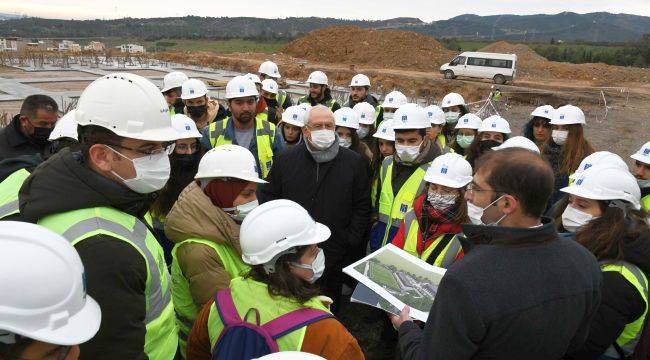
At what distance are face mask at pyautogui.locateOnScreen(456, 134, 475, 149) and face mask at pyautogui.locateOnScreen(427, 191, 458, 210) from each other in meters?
2.75

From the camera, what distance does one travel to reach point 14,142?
4141mm

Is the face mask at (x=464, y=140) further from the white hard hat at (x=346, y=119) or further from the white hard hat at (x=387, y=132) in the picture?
the white hard hat at (x=346, y=119)

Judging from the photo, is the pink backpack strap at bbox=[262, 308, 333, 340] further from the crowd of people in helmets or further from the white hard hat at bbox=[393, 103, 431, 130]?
the white hard hat at bbox=[393, 103, 431, 130]

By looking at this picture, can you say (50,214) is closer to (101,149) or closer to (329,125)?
(101,149)

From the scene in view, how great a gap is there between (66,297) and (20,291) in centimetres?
14

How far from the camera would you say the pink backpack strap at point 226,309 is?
1.73m

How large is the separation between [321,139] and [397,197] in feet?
2.84

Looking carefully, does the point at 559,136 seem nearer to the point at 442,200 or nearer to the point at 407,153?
the point at 407,153

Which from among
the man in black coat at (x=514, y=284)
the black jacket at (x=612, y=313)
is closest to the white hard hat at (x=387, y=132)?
the black jacket at (x=612, y=313)

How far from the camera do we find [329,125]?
400 cm

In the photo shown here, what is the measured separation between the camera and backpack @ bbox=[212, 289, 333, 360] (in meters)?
1.66

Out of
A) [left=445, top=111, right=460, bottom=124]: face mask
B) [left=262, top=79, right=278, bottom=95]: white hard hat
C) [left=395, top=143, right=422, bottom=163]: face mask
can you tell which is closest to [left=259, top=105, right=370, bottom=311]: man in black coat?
[left=395, top=143, right=422, bottom=163]: face mask

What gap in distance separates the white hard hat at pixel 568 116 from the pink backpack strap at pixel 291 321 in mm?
4478

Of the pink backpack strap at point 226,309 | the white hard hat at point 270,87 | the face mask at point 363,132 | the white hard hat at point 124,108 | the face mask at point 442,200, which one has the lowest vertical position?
the pink backpack strap at point 226,309
